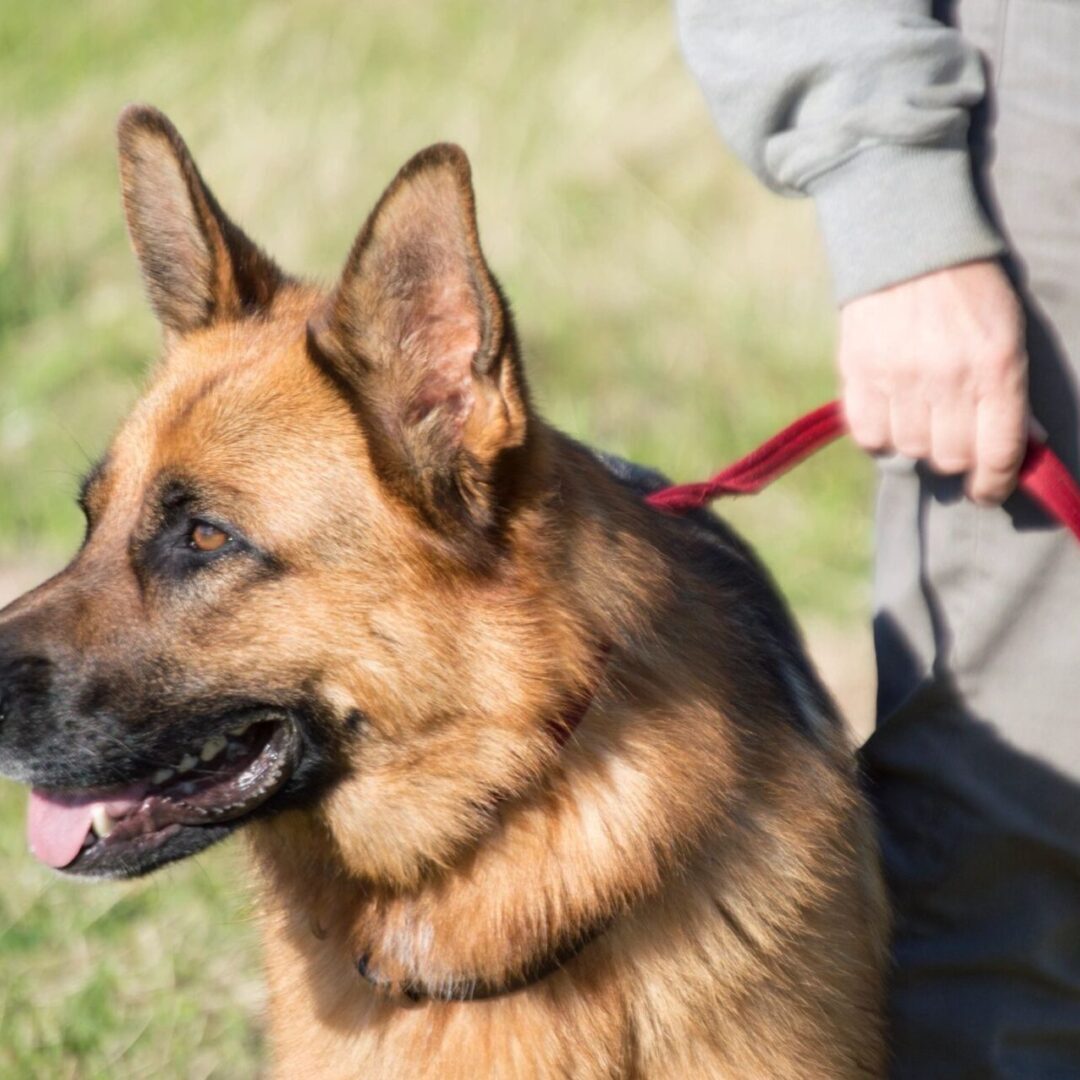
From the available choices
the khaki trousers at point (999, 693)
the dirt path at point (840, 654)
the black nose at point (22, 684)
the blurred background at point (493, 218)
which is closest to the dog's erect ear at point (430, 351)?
the black nose at point (22, 684)

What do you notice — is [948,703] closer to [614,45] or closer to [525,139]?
[525,139]

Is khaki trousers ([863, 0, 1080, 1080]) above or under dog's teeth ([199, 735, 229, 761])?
under

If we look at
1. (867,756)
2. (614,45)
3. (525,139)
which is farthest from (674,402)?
(867,756)

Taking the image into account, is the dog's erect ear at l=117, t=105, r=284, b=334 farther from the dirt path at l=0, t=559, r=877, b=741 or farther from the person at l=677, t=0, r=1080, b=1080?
the dirt path at l=0, t=559, r=877, b=741

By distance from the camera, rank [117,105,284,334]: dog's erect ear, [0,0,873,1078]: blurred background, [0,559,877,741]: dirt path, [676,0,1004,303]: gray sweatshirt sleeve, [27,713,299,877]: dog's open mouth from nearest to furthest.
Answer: [676,0,1004,303]: gray sweatshirt sleeve → [27,713,299,877]: dog's open mouth → [117,105,284,334]: dog's erect ear → [0,559,877,741]: dirt path → [0,0,873,1078]: blurred background

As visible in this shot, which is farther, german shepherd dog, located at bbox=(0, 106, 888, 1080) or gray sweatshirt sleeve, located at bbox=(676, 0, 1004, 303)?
german shepherd dog, located at bbox=(0, 106, 888, 1080)

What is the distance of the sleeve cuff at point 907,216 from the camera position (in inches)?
82.7


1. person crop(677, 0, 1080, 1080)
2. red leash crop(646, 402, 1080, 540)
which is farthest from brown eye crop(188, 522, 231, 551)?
person crop(677, 0, 1080, 1080)

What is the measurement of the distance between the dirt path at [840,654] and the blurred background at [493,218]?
11 millimetres

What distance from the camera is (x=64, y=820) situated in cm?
244

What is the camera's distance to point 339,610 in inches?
91.6

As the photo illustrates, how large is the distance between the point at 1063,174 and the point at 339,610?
1.28 m

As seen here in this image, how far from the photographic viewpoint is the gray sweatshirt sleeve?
6.85ft

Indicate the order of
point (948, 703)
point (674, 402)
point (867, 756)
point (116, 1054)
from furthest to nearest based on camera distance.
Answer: point (674, 402) → point (116, 1054) → point (867, 756) → point (948, 703)
